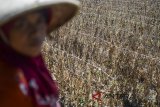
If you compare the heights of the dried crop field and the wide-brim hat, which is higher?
the wide-brim hat

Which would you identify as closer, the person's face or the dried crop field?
the person's face

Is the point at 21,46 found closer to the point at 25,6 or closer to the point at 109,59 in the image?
the point at 25,6

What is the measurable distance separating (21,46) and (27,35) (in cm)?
4

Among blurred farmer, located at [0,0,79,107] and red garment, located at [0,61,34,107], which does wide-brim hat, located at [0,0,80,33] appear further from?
red garment, located at [0,61,34,107]

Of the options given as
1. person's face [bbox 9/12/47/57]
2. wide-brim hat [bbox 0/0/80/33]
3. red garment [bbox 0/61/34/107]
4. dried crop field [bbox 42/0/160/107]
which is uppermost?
wide-brim hat [bbox 0/0/80/33]

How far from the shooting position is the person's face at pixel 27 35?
4.61ft

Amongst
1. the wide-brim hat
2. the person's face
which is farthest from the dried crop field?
the person's face

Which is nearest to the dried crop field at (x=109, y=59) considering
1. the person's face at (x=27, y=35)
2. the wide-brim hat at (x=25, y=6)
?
the wide-brim hat at (x=25, y=6)

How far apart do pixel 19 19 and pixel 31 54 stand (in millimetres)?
125

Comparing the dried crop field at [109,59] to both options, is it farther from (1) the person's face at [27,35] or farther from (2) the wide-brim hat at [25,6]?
(1) the person's face at [27,35]

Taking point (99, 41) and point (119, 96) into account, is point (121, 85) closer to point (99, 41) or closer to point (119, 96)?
point (119, 96)

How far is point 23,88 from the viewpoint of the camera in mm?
1428

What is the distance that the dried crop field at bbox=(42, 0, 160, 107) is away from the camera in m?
4.23

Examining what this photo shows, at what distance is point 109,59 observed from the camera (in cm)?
526
